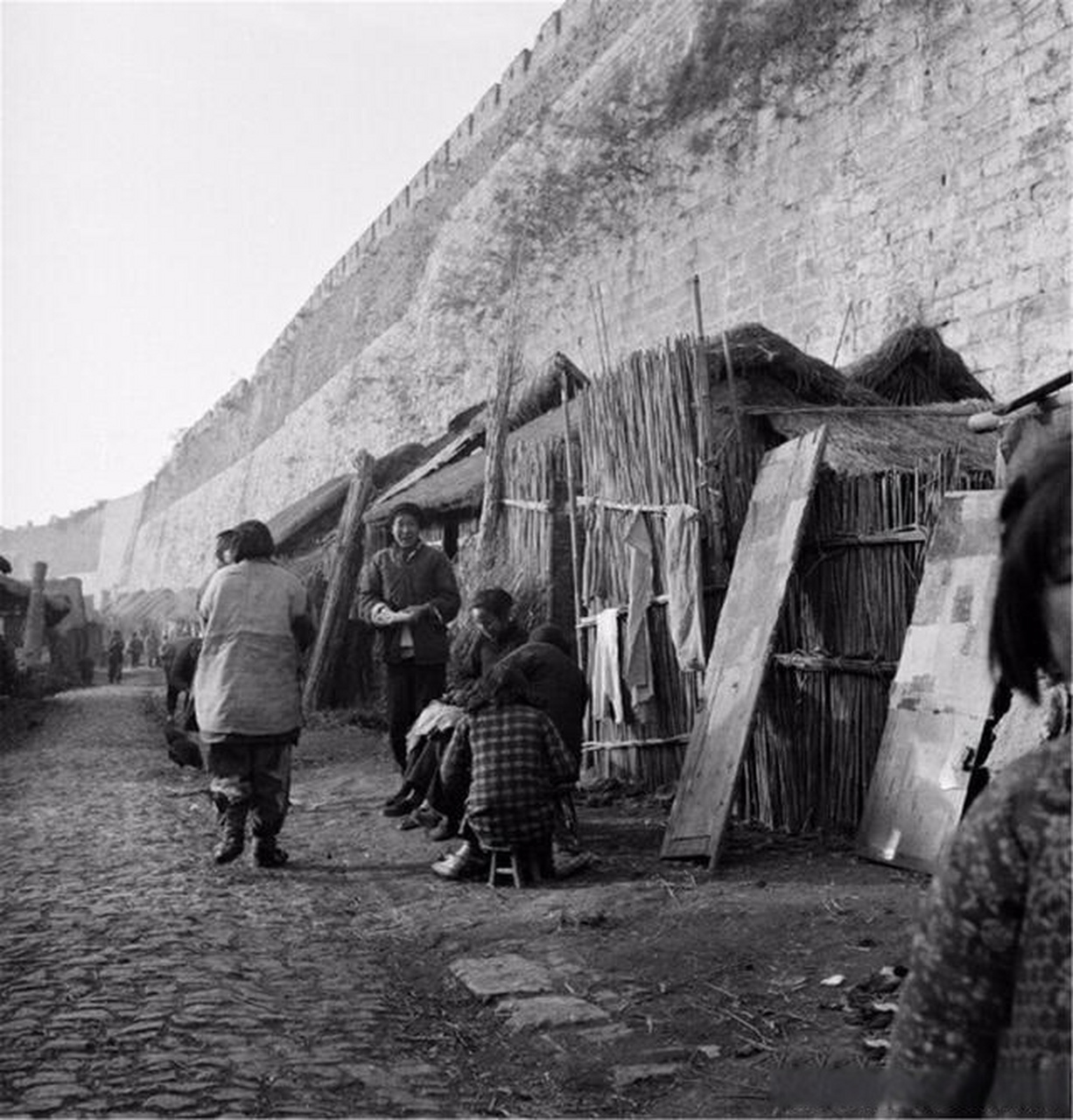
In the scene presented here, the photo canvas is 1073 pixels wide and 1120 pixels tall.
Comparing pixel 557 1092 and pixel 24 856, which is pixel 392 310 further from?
pixel 557 1092

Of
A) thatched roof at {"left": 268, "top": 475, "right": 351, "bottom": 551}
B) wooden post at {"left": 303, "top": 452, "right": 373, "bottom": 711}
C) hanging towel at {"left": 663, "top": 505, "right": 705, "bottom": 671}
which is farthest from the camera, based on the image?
thatched roof at {"left": 268, "top": 475, "right": 351, "bottom": 551}

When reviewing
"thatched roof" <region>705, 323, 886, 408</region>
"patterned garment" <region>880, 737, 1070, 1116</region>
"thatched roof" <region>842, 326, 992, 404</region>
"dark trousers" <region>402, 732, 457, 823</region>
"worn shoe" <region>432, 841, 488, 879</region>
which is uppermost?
"thatched roof" <region>842, 326, 992, 404</region>

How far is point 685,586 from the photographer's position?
21.0 ft

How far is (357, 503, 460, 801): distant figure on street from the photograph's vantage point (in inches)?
284

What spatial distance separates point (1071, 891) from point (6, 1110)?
234cm

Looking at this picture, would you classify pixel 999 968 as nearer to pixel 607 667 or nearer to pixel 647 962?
pixel 647 962

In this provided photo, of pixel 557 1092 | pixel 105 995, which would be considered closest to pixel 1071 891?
pixel 557 1092

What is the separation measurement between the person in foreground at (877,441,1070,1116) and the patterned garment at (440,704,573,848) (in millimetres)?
3834

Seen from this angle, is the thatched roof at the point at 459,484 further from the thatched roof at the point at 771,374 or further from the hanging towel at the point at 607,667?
the hanging towel at the point at 607,667

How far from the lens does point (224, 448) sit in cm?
4409

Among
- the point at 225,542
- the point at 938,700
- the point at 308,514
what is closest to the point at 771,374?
the point at 225,542

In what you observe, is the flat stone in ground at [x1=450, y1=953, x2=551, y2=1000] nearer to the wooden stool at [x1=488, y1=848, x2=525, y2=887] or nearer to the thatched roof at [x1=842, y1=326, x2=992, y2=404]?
the wooden stool at [x1=488, y1=848, x2=525, y2=887]

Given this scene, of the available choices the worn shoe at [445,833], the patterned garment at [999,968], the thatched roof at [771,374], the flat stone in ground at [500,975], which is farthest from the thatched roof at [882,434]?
the patterned garment at [999,968]

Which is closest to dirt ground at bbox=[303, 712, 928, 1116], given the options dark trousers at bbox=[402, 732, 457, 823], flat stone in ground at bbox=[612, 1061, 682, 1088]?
flat stone in ground at bbox=[612, 1061, 682, 1088]
